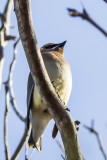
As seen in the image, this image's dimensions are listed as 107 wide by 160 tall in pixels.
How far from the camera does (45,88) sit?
242cm

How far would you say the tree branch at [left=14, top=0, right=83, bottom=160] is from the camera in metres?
2.24

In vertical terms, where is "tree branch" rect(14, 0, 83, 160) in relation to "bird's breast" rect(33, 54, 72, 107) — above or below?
above

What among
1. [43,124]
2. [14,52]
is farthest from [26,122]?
[14,52]

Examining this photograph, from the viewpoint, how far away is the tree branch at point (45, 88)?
7.35 feet

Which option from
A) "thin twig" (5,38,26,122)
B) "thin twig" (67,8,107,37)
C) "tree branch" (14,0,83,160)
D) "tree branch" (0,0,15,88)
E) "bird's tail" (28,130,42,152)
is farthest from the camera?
"bird's tail" (28,130,42,152)

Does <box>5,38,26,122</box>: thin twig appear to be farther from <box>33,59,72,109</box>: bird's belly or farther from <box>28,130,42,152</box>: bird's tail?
<box>33,59,72,109</box>: bird's belly

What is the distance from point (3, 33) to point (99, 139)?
5.26 ft

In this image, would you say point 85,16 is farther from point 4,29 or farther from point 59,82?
point 59,82

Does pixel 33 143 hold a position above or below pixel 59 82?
below

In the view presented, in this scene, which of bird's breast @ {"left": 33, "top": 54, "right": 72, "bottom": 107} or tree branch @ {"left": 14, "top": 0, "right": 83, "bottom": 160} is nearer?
→ tree branch @ {"left": 14, "top": 0, "right": 83, "bottom": 160}

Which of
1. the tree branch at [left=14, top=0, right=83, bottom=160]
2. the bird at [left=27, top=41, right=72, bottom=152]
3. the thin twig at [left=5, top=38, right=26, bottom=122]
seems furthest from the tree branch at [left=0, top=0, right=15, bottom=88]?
the tree branch at [left=14, top=0, right=83, bottom=160]

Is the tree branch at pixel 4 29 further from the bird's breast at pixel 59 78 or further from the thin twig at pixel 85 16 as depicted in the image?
the thin twig at pixel 85 16

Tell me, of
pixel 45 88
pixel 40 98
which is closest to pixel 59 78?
pixel 40 98

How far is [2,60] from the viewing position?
3643 mm
